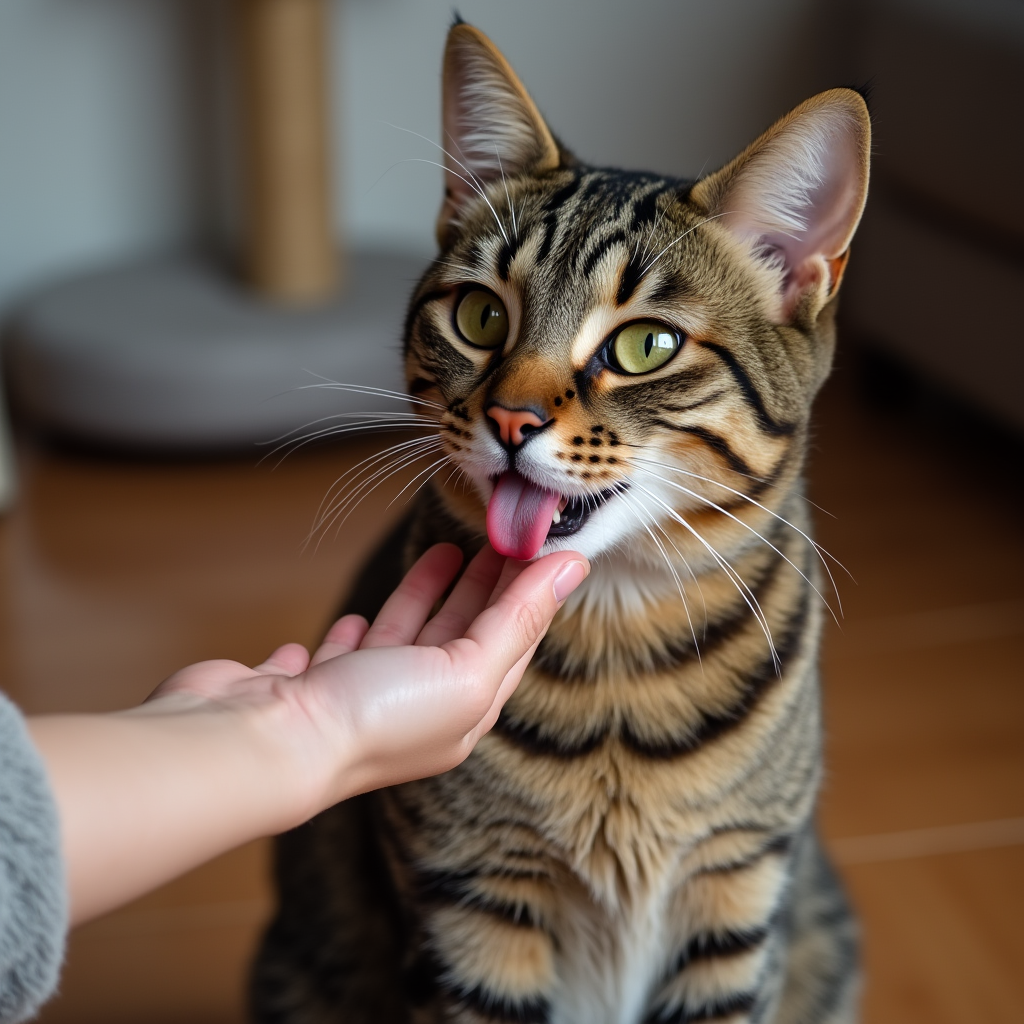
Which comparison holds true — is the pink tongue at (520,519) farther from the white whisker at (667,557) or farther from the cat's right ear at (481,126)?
the cat's right ear at (481,126)

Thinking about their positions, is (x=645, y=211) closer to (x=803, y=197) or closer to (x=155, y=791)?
(x=803, y=197)

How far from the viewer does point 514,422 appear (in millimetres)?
820

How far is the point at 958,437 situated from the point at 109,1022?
1.79 meters

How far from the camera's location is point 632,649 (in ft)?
3.17

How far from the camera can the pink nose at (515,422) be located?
82cm

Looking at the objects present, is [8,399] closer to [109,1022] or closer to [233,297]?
[233,297]

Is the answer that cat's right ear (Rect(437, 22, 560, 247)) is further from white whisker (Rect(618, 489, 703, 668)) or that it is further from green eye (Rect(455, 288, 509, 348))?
white whisker (Rect(618, 489, 703, 668))

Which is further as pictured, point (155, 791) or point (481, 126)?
point (481, 126)

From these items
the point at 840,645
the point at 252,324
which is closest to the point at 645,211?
the point at 840,645

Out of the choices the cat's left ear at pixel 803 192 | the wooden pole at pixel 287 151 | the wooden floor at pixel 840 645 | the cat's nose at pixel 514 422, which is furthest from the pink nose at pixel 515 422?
the wooden pole at pixel 287 151

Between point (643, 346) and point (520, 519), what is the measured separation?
0.15 meters

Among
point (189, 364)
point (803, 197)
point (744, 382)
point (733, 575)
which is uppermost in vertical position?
point (803, 197)

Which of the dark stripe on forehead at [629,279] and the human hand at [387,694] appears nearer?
the human hand at [387,694]

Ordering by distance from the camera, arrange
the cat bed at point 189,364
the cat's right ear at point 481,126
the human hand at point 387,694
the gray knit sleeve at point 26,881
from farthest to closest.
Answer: the cat bed at point 189,364, the cat's right ear at point 481,126, the human hand at point 387,694, the gray knit sleeve at point 26,881
